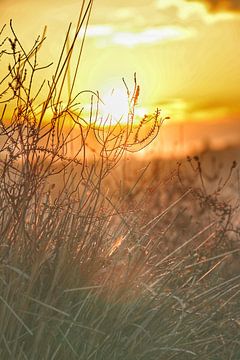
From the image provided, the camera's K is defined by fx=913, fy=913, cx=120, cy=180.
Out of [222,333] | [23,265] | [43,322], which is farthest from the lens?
[222,333]

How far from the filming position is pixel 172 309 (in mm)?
3988

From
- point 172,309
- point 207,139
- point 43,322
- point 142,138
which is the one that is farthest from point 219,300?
point 207,139

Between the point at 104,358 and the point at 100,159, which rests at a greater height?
the point at 100,159

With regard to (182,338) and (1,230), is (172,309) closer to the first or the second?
(182,338)

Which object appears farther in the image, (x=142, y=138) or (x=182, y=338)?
(x=142, y=138)

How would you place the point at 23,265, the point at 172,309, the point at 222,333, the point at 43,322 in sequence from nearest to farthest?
the point at 43,322 → the point at 23,265 → the point at 172,309 → the point at 222,333

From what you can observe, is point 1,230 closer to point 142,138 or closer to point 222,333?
point 142,138

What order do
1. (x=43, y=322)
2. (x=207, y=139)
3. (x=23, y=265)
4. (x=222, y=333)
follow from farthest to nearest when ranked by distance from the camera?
(x=207, y=139) → (x=222, y=333) → (x=23, y=265) → (x=43, y=322)

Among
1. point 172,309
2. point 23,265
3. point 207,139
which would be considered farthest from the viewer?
point 207,139

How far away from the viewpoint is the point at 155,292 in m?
4.04

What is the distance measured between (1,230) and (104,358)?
2.20 feet

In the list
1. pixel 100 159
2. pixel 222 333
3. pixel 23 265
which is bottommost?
pixel 222 333

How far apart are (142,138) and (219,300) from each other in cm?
87

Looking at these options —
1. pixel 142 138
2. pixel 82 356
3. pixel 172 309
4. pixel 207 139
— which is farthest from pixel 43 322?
pixel 207 139
